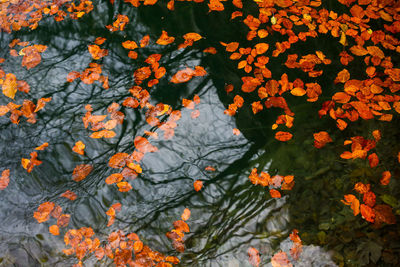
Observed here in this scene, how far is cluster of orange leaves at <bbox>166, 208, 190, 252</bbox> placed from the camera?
217 centimetres

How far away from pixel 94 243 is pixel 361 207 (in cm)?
209

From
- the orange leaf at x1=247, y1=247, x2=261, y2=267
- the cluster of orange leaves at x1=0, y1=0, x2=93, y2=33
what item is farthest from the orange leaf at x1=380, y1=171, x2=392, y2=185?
the cluster of orange leaves at x1=0, y1=0, x2=93, y2=33

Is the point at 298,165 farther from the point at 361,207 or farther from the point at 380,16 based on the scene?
the point at 380,16

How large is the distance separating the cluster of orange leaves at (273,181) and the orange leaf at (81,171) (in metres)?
1.46

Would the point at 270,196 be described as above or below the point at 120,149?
below

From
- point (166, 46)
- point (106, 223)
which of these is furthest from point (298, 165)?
point (166, 46)

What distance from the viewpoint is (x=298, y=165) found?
2.41 meters

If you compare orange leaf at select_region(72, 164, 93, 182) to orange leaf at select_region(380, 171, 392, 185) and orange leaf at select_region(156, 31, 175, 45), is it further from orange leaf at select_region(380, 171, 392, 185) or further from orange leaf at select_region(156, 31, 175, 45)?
orange leaf at select_region(380, 171, 392, 185)

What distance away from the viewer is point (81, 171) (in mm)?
2561

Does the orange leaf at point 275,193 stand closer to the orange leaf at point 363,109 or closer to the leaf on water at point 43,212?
the orange leaf at point 363,109

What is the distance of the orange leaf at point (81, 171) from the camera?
253cm

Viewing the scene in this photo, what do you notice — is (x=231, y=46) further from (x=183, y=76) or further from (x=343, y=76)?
(x=343, y=76)

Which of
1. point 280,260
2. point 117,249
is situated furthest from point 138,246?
point 280,260

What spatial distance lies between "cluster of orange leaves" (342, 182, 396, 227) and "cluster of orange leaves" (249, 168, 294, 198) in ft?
1.41
